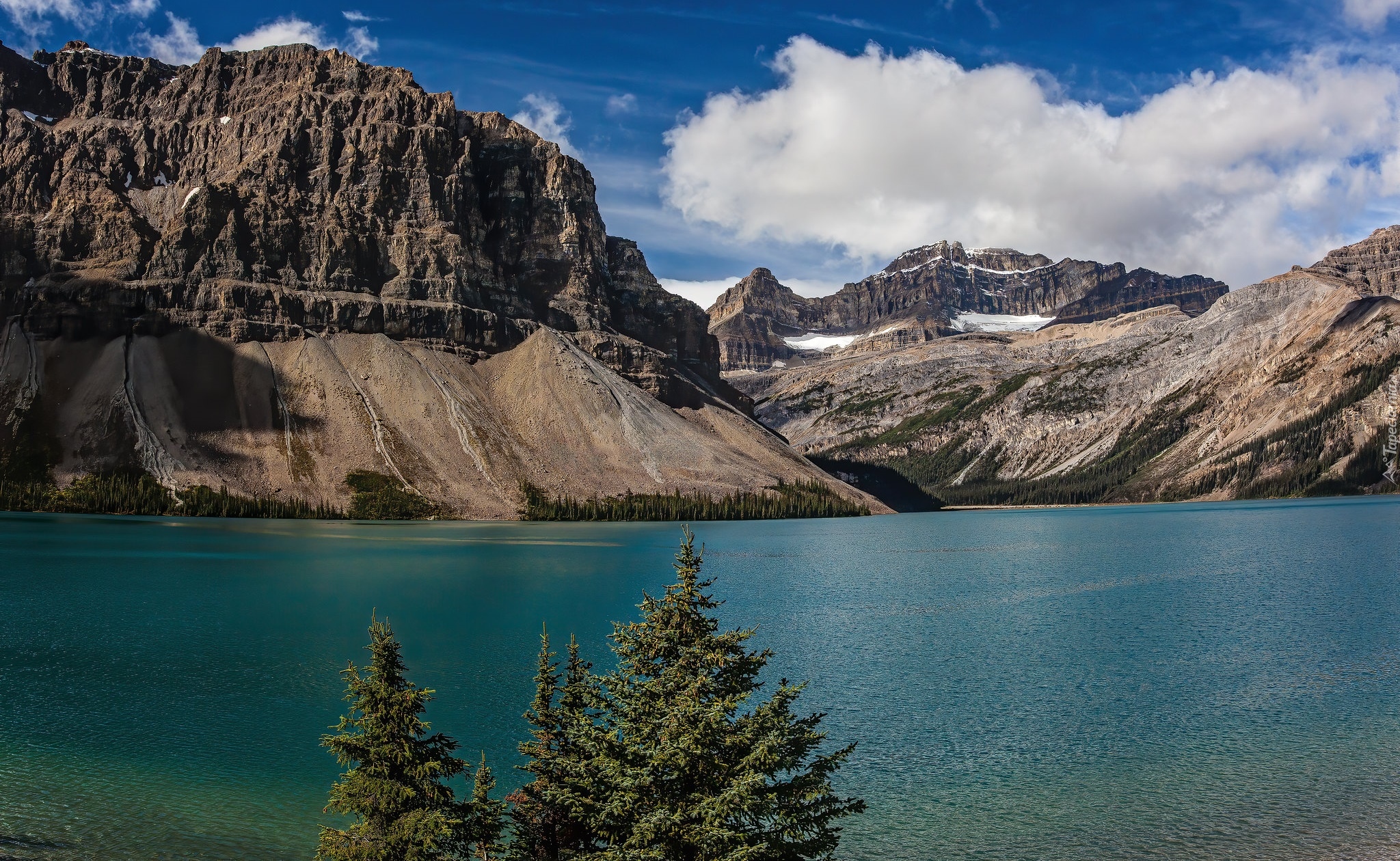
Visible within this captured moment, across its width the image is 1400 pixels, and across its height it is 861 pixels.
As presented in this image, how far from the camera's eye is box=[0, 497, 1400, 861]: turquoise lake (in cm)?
2834

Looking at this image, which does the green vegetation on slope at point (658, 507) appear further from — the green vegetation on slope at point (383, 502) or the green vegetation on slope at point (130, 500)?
the green vegetation on slope at point (130, 500)

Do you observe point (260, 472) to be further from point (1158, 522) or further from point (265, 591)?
point (1158, 522)

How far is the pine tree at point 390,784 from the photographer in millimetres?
17500

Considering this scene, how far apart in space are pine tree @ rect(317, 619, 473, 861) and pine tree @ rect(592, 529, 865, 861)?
123 inches

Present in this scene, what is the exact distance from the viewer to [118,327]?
621 ft

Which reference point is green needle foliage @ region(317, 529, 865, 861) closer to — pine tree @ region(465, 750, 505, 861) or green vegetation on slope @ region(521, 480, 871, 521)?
pine tree @ region(465, 750, 505, 861)

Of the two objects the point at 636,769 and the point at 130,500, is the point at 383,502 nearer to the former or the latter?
the point at 130,500

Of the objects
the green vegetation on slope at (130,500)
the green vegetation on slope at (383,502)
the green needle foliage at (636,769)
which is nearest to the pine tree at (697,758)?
the green needle foliage at (636,769)

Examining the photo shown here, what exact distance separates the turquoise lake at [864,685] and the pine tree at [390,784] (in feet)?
31.5

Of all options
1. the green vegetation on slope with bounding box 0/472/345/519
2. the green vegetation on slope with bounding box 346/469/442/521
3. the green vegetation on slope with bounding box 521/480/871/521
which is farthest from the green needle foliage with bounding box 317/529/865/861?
the green vegetation on slope with bounding box 0/472/345/519

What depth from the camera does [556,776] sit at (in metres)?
19.5

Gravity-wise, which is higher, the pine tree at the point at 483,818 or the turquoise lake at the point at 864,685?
the pine tree at the point at 483,818

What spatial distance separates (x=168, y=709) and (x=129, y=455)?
146m

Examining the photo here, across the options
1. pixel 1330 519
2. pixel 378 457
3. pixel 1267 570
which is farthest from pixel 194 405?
pixel 1330 519
